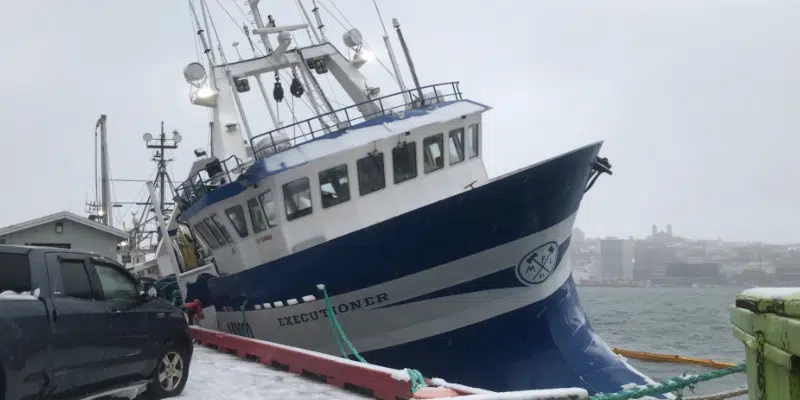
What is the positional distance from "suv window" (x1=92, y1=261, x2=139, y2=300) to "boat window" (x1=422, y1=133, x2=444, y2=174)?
23.5ft

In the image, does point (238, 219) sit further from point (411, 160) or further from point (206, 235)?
point (411, 160)

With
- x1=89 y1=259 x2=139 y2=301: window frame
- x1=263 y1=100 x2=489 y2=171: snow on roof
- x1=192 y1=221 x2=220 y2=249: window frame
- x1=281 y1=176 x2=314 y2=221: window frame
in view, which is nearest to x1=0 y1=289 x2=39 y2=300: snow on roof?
x1=89 y1=259 x2=139 y2=301: window frame

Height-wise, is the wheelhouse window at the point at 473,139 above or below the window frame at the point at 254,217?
above

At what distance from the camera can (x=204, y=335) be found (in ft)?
44.6

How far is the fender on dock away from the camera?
466cm

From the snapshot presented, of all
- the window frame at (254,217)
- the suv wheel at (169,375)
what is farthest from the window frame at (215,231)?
the suv wheel at (169,375)

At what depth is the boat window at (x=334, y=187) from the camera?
41.4 feet

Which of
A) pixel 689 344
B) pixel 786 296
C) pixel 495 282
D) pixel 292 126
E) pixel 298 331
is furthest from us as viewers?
pixel 689 344

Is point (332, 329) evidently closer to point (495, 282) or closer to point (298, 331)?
point (298, 331)

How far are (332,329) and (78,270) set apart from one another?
5728 mm

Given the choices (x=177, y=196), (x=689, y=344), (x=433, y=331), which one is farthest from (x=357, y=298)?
(x=689, y=344)

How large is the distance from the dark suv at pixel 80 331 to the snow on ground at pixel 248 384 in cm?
66

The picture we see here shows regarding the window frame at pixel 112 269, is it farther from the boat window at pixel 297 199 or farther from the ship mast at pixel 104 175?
the ship mast at pixel 104 175

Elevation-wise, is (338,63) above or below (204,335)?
above
